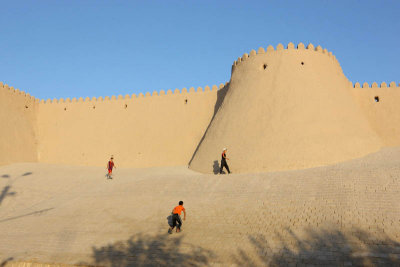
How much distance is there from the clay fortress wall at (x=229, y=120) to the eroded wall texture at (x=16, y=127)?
7 centimetres

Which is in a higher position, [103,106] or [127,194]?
[103,106]

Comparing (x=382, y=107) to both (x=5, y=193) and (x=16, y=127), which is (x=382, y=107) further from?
(x=16, y=127)

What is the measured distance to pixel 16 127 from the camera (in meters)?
20.1

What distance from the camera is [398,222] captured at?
6.68 meters

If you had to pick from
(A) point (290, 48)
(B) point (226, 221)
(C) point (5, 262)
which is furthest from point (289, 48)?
(C) point (5, 262)

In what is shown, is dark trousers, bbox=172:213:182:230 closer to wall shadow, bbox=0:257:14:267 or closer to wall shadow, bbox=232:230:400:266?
wall shadow, bbox=232:230:400:266

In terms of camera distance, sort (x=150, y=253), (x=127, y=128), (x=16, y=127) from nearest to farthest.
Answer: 1. (x=150, y=253)
2. (x=16, y=127)
3. (x=127, y=128)

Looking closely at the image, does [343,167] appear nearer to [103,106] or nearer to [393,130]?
[393,130]

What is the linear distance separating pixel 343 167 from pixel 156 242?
21.5 ft

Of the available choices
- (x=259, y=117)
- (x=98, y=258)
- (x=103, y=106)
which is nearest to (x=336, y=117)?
(x=259, y=117)

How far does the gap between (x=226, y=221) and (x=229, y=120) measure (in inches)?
300

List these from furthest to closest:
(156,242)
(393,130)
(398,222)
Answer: (393,130) → (156,242) → (398,222)

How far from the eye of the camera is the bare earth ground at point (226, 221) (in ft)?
20.8

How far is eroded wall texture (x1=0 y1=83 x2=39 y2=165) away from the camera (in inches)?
741
